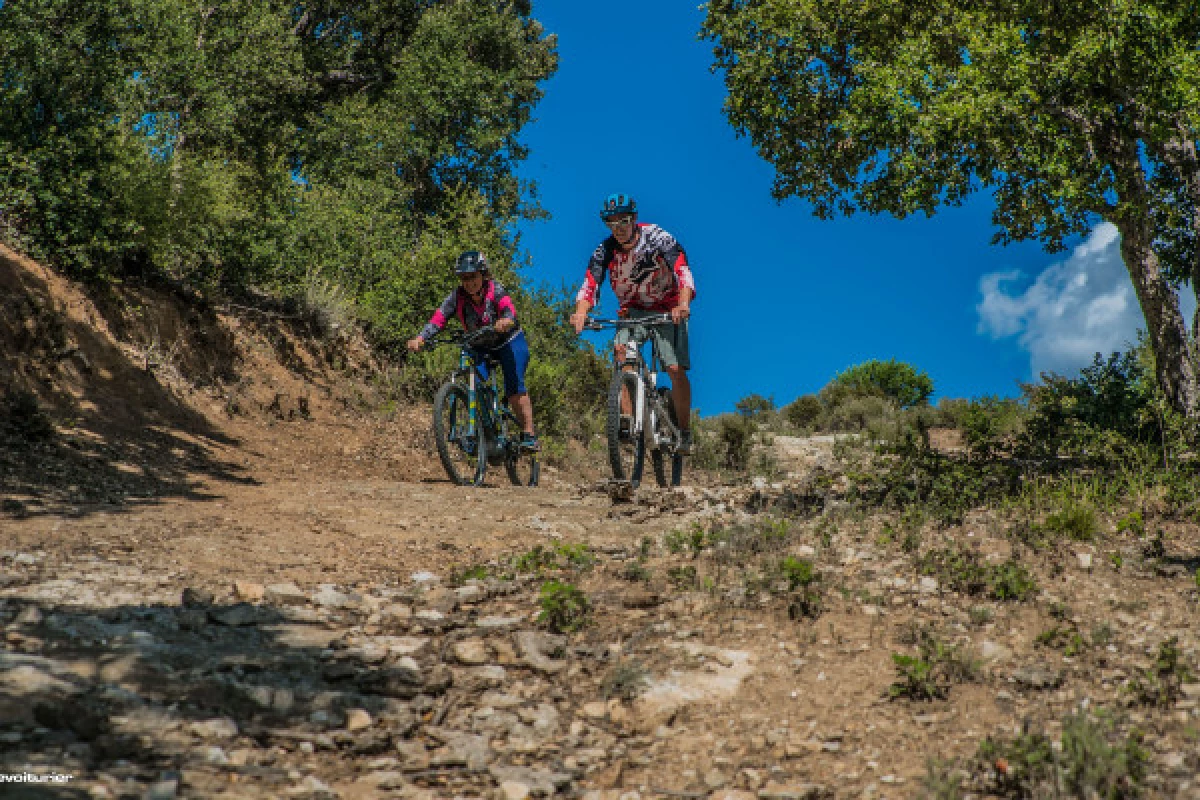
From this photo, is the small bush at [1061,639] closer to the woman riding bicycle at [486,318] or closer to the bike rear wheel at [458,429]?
the bike rear wheel at [458,429]

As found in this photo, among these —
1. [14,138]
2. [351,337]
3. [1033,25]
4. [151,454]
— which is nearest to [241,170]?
[351,337]

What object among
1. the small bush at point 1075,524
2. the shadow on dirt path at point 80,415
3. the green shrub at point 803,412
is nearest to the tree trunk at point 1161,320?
the small bush at point 1075,524

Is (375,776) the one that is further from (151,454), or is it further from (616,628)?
(151,454)

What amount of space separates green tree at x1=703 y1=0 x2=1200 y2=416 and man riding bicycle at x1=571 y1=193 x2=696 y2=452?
3264 millimetres

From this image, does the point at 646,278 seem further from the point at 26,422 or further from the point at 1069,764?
the point at 1069,764

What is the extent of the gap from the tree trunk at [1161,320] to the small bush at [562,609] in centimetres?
820

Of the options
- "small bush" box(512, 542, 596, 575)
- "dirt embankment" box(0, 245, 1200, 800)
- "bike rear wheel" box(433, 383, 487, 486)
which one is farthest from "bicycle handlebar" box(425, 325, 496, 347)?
"small bush" box(512, 542, 596, 575)

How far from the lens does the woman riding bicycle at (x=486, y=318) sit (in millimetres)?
9914

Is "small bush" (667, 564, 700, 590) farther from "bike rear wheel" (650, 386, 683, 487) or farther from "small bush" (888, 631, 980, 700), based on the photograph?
"bike rear wheel" (650, 386, 683, 487)

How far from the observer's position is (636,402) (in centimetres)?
906

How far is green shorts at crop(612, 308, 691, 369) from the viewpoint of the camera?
935cm

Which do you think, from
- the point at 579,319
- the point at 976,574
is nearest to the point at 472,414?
the point at 579,319

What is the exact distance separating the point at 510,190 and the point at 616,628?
23353 millimetres

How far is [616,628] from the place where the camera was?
195 inches
